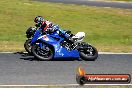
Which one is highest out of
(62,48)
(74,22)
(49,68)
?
(62,48)

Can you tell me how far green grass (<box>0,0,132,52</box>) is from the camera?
2335 cm

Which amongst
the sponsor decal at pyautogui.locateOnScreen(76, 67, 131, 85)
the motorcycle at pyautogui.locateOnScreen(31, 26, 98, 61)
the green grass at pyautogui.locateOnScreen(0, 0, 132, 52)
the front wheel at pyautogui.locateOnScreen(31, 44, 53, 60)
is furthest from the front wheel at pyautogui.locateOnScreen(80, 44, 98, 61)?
the sponsor decal at pyautogui.locateOnScreen(76, 67, 131, 85)

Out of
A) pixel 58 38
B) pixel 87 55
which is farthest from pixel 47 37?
pixel 87 55

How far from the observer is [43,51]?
16250mm

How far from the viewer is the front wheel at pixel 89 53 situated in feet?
53.1

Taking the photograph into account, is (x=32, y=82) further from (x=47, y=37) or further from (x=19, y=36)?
(x=19, y=36)

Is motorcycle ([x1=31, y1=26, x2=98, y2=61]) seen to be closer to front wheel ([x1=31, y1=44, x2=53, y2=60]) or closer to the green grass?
front wheel ([x1=31, y1=44, x2=53, y2=60])

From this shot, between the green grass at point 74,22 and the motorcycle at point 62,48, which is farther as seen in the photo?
the green grass at point 74,22

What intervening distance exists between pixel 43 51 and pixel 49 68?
65.1 inches

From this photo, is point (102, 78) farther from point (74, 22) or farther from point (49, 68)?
point (74, 22)

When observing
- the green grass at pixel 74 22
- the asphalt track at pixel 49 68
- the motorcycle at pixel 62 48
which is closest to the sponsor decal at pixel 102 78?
the asphalt track at pixel 49 68

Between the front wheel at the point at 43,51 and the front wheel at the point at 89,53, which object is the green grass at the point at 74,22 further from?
the front wheel at the point at 43,51

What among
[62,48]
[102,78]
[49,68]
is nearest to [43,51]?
[62,48]

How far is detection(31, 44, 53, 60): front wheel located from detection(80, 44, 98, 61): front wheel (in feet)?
3.42
